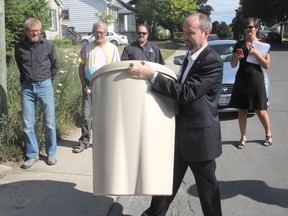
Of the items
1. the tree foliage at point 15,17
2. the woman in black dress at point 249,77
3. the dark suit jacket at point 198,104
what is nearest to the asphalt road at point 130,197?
the woman in black dress at point 249,77

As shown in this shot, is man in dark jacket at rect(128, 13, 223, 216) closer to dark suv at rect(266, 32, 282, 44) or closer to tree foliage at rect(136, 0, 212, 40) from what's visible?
tree foliage at rect(136, 0, 212, 40)

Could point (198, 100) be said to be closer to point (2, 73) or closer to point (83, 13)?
point (2, 73)

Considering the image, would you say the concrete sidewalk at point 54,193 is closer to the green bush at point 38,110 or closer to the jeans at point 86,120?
the green bush at point 38,110

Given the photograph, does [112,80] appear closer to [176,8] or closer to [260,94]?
[260,94]

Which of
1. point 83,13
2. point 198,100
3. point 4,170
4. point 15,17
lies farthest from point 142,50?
point 83,13

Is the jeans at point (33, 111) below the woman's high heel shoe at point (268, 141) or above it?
above

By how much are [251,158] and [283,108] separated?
13.8 ft


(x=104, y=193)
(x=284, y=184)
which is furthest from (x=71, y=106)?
(x=104, y=193)

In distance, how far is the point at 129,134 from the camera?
2.89 metres

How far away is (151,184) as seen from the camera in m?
2.95

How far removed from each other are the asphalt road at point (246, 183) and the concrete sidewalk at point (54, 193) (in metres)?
0.19

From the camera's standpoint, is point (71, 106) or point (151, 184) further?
point (71, 106)

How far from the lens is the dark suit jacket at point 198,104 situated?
2.94 metres

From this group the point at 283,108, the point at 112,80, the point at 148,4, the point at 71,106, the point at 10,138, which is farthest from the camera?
the point at 148,4
